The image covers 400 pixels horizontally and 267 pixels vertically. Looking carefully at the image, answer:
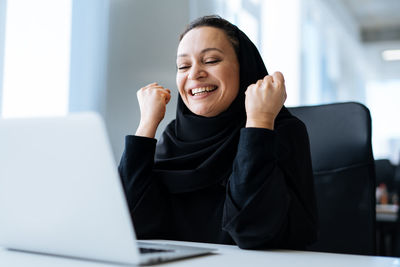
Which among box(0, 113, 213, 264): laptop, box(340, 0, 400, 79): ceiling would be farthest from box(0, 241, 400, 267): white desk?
box(340, 0, 400, 79): ceiling

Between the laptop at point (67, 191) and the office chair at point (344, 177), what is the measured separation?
75cm

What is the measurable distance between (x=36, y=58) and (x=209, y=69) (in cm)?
76

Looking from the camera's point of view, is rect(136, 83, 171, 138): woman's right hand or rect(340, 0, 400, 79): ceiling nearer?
rect(136, 83, 171, 138): woman's right hand

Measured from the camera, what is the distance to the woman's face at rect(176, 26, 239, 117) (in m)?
1.32

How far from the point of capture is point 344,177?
1424 mm

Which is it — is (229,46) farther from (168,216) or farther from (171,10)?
(171,10)

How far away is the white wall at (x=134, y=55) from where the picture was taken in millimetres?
2049

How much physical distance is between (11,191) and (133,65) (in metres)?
1.46

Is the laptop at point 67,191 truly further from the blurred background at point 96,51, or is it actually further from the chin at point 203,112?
the blurred background at point 96,51

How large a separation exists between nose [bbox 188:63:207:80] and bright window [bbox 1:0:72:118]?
67 centimetres

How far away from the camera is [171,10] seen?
2439mm

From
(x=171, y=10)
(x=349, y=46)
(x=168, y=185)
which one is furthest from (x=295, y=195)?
(x=349, y=46)

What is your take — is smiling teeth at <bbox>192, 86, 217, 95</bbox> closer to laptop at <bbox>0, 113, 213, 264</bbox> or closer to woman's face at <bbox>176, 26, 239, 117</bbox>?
woman's face at <bbox>176, 26, 239, 117</bbox>

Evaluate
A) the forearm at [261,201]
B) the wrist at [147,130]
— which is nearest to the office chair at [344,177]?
the forearm at [261,201]
